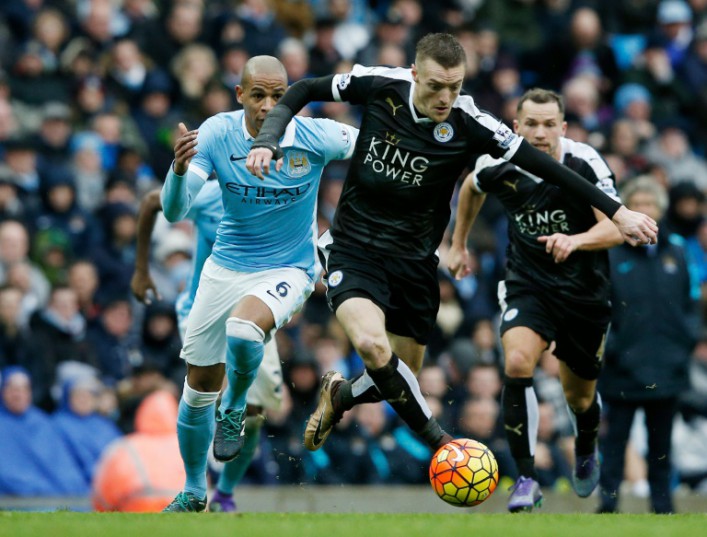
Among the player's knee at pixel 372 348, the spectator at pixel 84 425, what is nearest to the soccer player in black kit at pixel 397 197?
the player's knee at pixel 372 348

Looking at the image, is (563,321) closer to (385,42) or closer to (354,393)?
(354,393)

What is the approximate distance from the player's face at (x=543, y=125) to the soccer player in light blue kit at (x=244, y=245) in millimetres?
1318

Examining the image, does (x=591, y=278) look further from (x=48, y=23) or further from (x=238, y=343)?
(x=48, y=23)

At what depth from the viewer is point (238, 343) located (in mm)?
9555

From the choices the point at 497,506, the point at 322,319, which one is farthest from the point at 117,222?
the point at 497,506

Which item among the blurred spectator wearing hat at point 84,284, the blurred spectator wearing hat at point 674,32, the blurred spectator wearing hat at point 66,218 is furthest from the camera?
the blurred spectator wearing hat at point 674,32

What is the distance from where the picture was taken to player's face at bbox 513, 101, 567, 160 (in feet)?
34.2

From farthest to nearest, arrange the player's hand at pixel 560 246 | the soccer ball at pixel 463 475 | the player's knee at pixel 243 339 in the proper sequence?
the player's hand at pixel 560 246 → the player's knee at pixel 243 339 → the soccer ball at pixel 463 475

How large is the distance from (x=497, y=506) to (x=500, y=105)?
6227mm

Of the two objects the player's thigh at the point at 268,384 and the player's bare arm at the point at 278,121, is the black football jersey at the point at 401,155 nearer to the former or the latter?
the player's bare arm at the point at 278,121

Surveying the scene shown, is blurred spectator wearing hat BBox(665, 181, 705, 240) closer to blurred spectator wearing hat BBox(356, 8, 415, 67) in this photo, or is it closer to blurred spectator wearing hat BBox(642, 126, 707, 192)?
blurred spectator wearing hat BBox(642, 126, 707, 192)

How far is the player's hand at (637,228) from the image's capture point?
9188 millimetres

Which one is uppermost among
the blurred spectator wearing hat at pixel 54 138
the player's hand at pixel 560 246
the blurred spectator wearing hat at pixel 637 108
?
the player's hand at pixel 560 246

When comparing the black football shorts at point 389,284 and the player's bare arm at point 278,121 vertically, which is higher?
the player's bare arm at point 278,121
